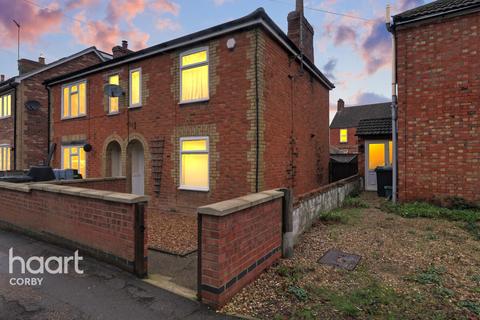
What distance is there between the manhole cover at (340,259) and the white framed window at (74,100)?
1237cm

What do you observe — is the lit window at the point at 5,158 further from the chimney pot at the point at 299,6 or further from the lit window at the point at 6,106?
the chimney pot at the point at 299,6

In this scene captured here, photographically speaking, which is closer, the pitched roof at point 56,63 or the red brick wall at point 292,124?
A: the red brick wall at point 292,124

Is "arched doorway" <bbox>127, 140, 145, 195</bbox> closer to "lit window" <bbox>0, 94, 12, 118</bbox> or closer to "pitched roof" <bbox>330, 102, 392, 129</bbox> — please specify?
"lit window" <bbox>0, 94, 12, 118</bbox>

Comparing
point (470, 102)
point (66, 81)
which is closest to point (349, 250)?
point (470, 102)

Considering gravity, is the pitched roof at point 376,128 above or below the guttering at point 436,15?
below

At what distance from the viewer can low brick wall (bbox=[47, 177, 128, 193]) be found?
8.93 m

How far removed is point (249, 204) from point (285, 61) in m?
7.13

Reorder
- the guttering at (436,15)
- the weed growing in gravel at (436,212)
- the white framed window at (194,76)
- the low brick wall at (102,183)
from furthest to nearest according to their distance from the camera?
the white framed window at (194,76)
the low brick wall at (102,183)
the guttering at (436,15)
the weed growing in gravel at (436,212)

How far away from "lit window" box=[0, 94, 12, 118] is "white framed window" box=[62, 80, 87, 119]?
565 centimetres

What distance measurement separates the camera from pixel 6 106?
17.3 meters

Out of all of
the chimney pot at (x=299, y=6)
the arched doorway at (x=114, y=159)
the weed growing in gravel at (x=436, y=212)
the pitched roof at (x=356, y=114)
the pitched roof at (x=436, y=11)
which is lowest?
the weed growing in gravel at (x=436, y=212)

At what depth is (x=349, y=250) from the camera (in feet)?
17.5

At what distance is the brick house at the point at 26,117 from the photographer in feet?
52.3

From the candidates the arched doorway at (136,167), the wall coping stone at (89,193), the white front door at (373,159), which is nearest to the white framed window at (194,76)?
the arched doorway at (136,167)
